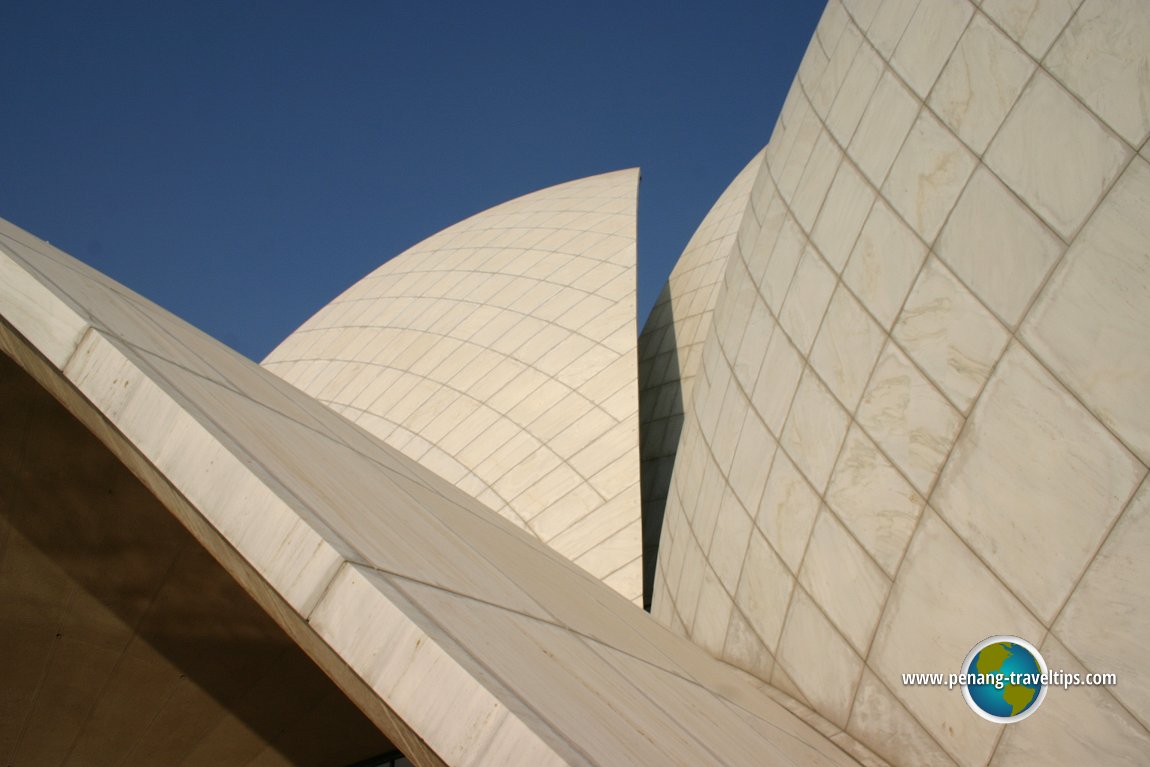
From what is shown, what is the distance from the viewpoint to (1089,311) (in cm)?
457

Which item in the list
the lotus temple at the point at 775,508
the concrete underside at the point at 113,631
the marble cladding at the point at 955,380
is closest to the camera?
the lotus temple at the point at 775,508

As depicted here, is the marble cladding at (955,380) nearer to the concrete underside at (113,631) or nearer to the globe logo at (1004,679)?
the globe logo at (1004,679)

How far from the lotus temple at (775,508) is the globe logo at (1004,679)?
1.2 inches

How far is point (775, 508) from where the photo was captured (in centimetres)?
729

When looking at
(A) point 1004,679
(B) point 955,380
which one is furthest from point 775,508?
(A) point 1004,679

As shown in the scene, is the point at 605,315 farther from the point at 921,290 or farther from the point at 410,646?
the point at 410,646

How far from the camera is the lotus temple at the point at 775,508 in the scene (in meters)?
3.83

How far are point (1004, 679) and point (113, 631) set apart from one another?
21.7ft

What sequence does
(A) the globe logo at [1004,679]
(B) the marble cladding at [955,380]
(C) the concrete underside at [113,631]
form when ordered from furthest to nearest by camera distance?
(C) the concrete underside at [113,631]
(A) the globe logo at [1004,679]
(B) the marble cladding at [955,380]

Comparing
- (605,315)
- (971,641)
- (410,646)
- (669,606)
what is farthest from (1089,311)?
(605,315)

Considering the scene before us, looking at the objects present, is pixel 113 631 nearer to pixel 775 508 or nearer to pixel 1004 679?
pixel 775 508

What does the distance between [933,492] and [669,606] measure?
4799mm

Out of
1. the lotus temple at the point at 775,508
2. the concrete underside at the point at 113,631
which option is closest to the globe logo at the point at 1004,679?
the lotus temple at the point at 775,508

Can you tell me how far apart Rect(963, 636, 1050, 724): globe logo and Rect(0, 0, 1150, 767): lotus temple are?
0.10 ft
